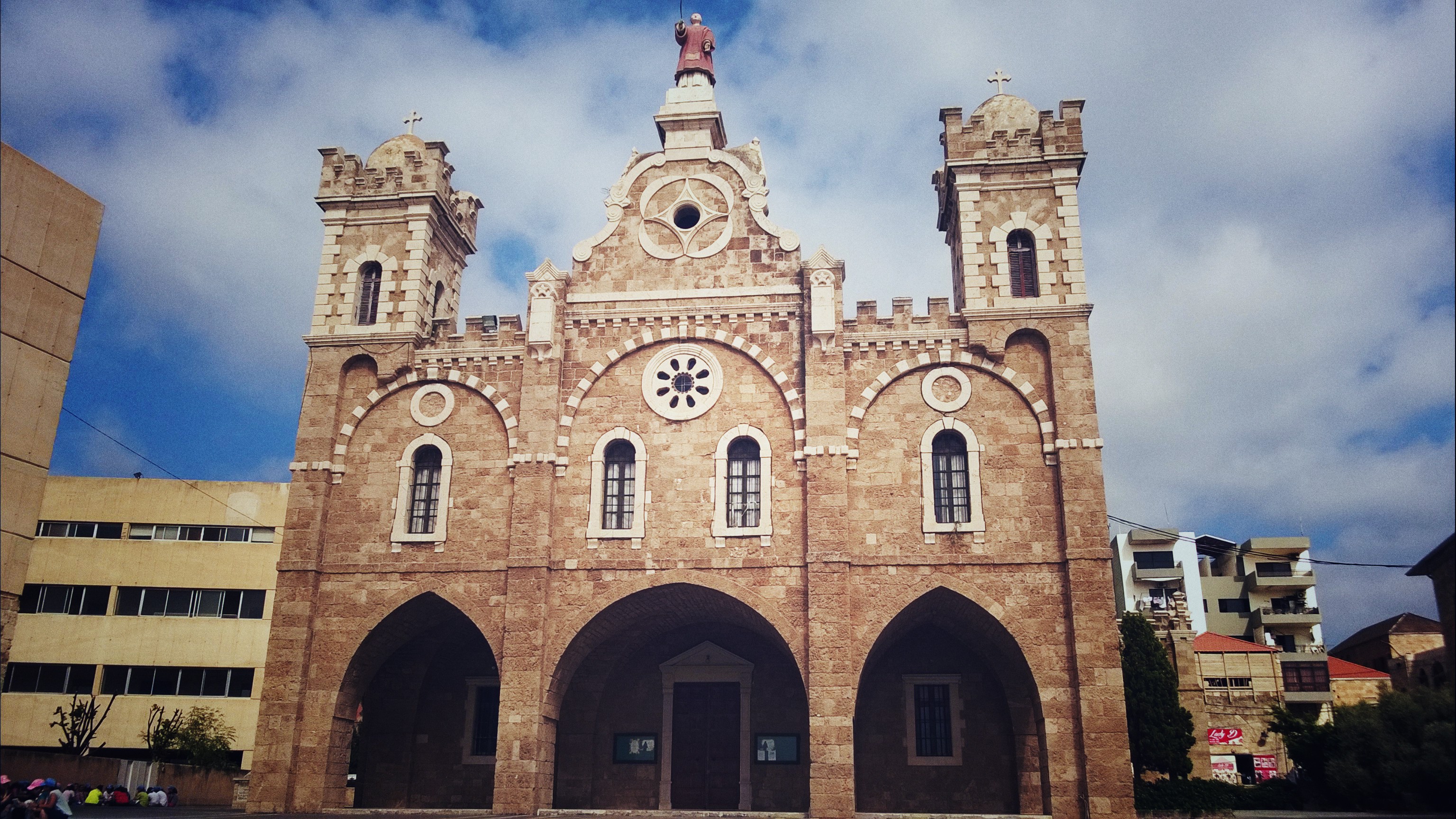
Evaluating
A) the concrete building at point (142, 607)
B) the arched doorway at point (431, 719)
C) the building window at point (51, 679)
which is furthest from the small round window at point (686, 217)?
the building window at point (51, 679)

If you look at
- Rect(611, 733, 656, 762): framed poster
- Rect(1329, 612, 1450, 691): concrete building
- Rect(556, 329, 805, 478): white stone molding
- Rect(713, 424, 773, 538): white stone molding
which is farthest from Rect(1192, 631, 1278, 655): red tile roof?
Rect(713, 424, 773, 538): white stone molding

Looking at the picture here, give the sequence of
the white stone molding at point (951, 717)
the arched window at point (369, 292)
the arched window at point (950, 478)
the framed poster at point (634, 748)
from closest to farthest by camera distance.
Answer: the arched window at point (950, 478) < the white stone molding at point (951, 717) < the framed poster at point (634, 748) < the arched window at point (369, 292)

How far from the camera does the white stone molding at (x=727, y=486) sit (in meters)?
23.8

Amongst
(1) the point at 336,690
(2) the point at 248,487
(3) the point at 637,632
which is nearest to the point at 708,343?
(3) the point at 637,632

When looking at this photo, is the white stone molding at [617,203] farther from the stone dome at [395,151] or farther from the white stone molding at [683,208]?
the stone dome at [395,151]

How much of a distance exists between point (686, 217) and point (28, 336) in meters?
15.1

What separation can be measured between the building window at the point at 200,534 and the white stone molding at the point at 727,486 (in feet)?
78.2

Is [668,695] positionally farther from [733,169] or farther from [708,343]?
[733,169]

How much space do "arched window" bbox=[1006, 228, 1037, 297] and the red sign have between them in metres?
24.9

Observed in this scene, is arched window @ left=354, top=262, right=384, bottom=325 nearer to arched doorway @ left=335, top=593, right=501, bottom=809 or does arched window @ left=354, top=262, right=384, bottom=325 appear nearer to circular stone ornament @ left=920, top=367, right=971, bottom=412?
arched doorway @ left=335, top=593, right=501, bottom=809

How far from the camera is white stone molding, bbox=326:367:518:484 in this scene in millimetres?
25438

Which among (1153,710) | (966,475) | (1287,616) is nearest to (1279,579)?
(1287,616)

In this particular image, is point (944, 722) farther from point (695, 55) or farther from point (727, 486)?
point (695, 55)

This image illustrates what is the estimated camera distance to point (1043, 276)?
975 inches
